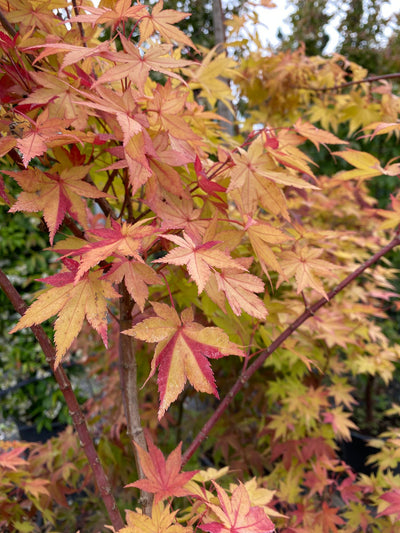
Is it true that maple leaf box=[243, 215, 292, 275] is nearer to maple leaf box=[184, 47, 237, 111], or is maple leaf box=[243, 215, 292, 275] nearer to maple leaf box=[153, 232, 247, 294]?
maple leaf box=[153, 232, 247, 294]

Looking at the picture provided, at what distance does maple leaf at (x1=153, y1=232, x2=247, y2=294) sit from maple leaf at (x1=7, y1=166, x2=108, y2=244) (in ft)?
0.59

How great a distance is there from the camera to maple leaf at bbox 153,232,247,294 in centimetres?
50

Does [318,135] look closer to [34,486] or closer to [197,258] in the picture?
[197,258]

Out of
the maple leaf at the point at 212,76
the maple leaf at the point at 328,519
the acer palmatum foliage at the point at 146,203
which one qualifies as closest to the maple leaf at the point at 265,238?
the acer palmatum foliage at the point at 146,203

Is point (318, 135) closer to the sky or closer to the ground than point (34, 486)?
closer to the sky

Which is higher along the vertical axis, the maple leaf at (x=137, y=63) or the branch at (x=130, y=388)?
the maple leaf at (x=137, y=63)

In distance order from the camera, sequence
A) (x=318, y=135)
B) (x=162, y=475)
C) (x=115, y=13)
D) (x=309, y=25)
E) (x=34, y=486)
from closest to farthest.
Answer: (x=115, y=13), (x=162, y=475), (x=318, y=135), (x=34, y=486), (x=309, y=25)

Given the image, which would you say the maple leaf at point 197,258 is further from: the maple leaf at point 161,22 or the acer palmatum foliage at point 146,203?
the maple leaf at point 161,22

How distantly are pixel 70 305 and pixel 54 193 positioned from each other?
198mm

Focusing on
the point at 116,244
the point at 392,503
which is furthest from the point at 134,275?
the point at 392,503

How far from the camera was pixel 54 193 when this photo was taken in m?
0.61

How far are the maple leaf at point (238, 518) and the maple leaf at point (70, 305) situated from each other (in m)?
0.32

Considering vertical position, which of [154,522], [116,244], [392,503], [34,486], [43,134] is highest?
[43,134]

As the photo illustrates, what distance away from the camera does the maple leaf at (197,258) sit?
498mm
